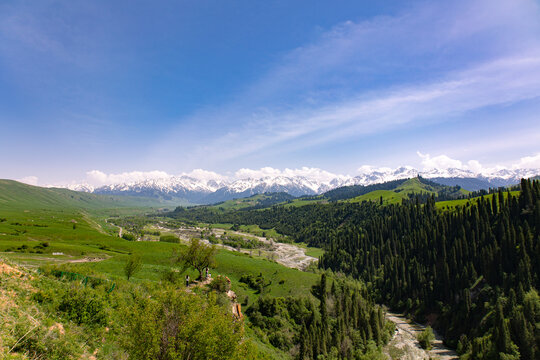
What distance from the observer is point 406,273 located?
521 ft

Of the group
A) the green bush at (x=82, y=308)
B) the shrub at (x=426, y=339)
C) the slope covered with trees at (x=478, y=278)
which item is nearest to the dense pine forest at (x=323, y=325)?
the shrub at (x=426, y=339)

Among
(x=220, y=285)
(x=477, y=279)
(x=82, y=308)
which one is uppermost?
(x=82, y=308)

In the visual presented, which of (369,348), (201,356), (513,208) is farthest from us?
(513,208)

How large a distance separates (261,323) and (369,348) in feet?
141

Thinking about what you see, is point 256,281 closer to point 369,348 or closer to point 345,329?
point 345,329

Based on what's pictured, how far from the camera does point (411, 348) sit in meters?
101

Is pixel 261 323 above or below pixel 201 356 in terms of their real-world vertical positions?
below

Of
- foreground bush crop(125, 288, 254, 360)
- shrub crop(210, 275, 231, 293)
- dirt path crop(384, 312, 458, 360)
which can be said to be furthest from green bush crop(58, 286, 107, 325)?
dirt path crop(384, 312, 458, 360)

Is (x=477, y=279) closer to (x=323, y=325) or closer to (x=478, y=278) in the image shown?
(x=478, y=278)

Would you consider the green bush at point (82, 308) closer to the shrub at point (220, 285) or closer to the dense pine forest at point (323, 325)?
the shrub at point (220, 285)

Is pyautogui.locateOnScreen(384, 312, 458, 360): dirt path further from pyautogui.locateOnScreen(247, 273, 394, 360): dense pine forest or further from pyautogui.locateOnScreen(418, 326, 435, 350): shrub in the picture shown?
pyautogui.locateOnScreen(247, 273, 394, 360): dense pine forest

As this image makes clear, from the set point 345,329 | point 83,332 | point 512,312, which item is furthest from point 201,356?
point 512,312

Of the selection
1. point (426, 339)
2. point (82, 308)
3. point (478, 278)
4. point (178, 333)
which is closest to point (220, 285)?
point (82, 308)

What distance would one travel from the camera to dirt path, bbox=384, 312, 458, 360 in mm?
96056
